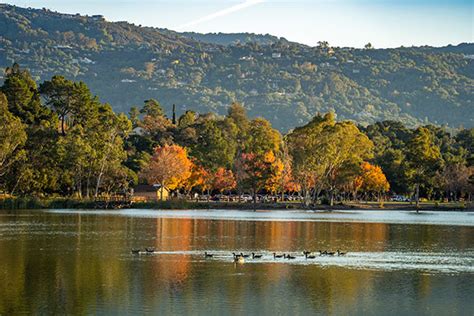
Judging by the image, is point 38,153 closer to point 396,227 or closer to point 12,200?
point 12,200

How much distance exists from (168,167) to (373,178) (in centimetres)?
3100

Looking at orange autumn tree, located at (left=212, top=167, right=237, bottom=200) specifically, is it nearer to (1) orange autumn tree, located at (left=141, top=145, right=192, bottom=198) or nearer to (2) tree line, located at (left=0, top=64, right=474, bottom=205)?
(2) tree line, located at (left=0, top=64, right=474, bottom=205)

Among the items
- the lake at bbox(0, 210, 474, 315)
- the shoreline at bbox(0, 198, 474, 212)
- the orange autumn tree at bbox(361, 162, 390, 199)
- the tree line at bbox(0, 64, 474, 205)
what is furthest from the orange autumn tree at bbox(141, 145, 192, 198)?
the lake at bbox(0, 210, 474, 315)

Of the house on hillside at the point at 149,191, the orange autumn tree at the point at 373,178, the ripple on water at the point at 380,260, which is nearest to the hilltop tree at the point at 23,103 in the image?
the house on hillside at the point at 149,191

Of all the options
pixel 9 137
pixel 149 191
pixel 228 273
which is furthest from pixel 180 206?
pixel 228 273

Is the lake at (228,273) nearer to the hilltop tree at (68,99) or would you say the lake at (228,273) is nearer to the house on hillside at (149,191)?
the hilltop tree at (68,99)

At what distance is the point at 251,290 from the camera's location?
35.8 meters

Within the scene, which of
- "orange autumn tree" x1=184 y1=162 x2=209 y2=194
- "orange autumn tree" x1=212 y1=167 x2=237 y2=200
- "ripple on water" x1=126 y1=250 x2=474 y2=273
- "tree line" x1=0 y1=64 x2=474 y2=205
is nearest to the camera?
"ripple on water" x1=126 y1=250 x2=474 y2=273

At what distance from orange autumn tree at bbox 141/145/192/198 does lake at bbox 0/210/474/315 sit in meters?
55.0

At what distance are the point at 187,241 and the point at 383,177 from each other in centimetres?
8088

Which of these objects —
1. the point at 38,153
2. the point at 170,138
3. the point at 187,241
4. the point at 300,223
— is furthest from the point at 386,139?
the point at 187,241

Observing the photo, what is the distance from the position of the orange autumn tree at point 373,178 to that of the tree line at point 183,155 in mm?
147

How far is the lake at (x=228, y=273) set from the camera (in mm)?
32438

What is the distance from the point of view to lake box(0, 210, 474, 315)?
1277 inches
